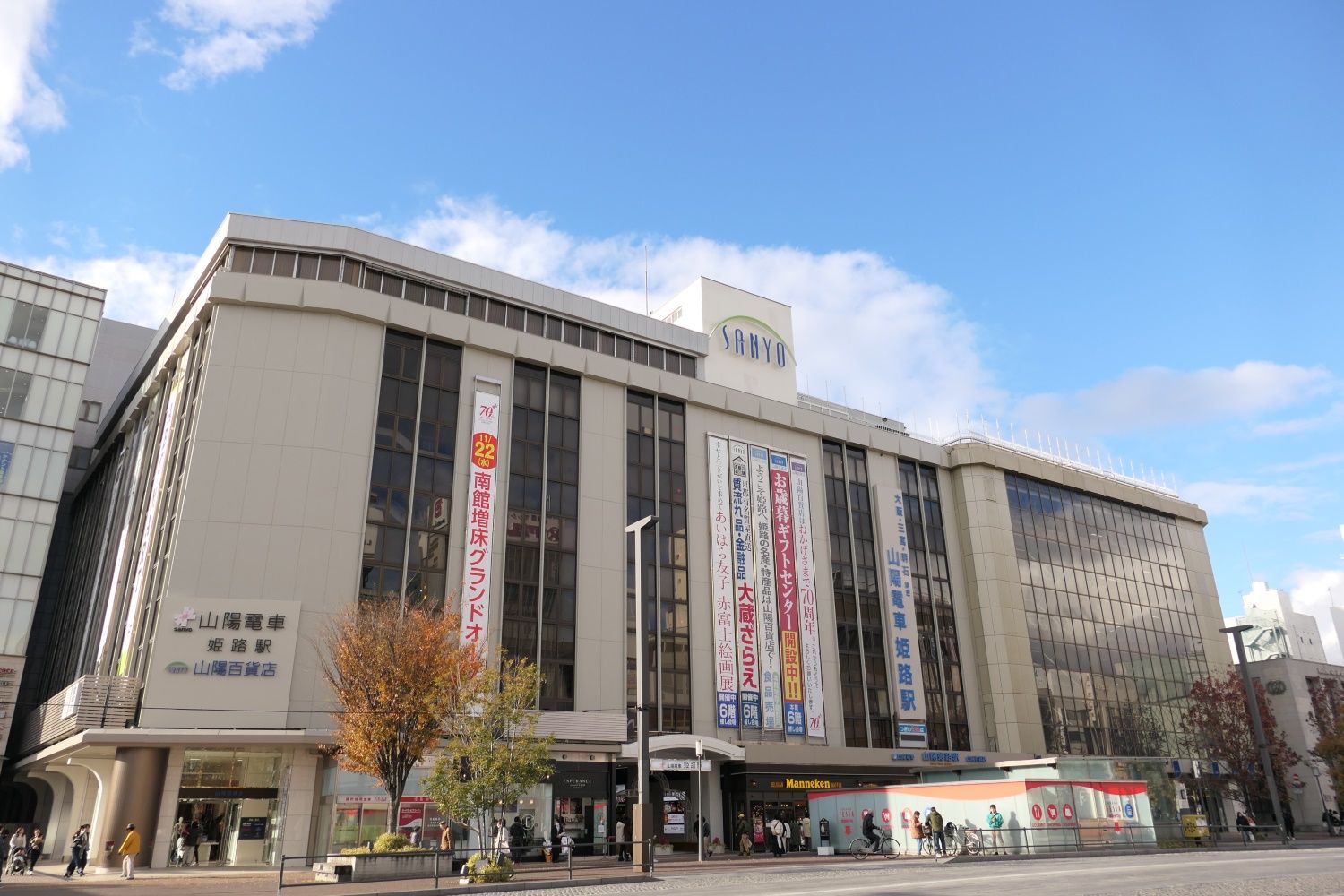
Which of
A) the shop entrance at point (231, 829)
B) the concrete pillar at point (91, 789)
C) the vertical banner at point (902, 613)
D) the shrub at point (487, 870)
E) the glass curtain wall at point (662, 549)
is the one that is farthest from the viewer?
the vertical banner at point (902, 613)

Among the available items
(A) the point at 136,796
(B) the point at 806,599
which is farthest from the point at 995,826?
(A) the point at 136,796

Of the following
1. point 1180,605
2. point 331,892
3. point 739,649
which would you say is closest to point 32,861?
point 331,892

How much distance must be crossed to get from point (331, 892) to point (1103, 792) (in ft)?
94.9

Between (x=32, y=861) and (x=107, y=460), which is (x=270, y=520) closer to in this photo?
(x=32, y=861)

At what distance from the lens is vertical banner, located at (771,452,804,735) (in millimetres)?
47562

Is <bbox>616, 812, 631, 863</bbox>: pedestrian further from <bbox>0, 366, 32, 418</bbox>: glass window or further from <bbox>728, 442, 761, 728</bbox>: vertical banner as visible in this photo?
<bbox>0, 366, 32, 418</bbox>: glass window

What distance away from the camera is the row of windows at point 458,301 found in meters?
42.9

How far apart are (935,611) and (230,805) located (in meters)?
39.4

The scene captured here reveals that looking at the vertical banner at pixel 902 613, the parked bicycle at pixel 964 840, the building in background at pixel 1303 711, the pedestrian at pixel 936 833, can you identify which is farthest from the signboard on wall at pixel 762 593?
the building in background at pixel 1303 711

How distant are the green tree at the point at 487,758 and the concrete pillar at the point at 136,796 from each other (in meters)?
11.6

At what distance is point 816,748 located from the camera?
46.3 m

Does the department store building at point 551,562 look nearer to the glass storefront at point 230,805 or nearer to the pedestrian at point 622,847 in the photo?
the glass storefront at point 230,805

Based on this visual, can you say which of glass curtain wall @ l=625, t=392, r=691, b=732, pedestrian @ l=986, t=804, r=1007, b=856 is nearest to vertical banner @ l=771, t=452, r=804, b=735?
glass curtain wall @ l=625, t=392, r=691, b=732

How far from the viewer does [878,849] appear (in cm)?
3653
